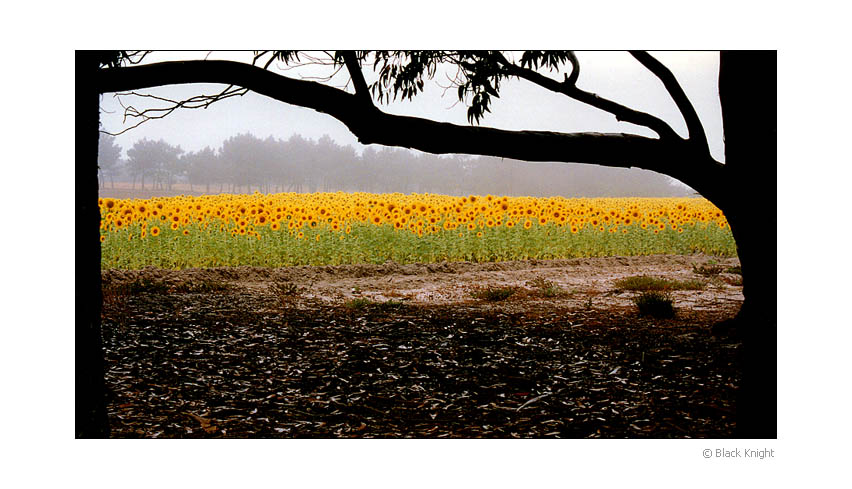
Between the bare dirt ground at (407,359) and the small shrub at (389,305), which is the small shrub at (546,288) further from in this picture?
the small shrub at (389,305)

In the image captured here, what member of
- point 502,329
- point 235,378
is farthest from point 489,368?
point 235,378

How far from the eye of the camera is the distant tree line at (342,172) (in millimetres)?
4516

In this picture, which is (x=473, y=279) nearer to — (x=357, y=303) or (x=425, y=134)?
(x=357, y=303)

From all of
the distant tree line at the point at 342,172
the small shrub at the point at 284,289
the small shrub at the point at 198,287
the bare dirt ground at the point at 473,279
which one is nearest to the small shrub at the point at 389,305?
the bare dirt ground at the point at 473,279

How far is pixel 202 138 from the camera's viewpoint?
4480mm

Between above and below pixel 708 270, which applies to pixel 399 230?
above

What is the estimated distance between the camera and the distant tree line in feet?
14.8

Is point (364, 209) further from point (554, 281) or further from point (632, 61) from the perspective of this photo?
point (632, 61)

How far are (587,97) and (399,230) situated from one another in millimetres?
3216

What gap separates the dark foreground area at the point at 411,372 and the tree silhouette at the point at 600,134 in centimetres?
41

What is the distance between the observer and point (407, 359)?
4152 millimetres

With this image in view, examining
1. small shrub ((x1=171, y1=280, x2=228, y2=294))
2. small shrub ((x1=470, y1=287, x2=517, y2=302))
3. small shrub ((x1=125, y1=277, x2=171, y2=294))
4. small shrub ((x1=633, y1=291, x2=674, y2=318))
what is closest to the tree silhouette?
small shrub ((x1=633, y1=291, x2=674, y2=318))
